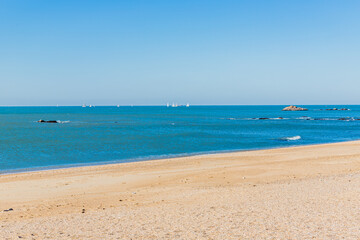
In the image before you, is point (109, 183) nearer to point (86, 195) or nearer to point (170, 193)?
point (86, 195)

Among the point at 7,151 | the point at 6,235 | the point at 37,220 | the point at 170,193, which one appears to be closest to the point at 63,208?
the point at 37,220

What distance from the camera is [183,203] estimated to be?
554 inches

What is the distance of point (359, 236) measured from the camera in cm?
948

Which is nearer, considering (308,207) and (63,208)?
(308,207)

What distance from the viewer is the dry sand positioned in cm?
1031

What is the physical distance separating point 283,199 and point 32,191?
11.9 m

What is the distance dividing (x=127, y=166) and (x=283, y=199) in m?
14.3

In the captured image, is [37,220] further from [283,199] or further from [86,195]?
[283,199]

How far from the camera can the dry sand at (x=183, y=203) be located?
406 inches

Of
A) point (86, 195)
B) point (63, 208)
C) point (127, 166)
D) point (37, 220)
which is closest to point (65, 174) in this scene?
point (127, 166)

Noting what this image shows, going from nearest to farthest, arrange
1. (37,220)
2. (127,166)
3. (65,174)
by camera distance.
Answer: (37,220), (65,174), (127,166)

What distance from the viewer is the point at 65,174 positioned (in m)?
22.6

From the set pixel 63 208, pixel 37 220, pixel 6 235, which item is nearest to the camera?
pixel 6 235

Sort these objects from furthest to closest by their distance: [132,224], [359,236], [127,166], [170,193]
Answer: [127,166]
[170,193]
[132,224]
[359,236]
